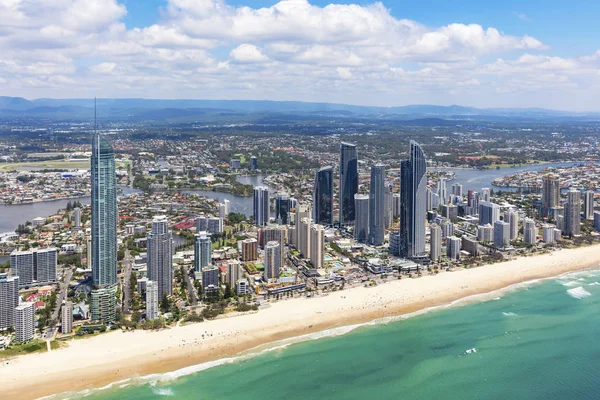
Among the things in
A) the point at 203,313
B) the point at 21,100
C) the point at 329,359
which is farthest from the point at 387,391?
the point at 21,100

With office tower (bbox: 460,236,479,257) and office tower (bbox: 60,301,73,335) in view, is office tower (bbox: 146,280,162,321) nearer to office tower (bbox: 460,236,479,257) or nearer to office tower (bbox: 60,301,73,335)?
office tower (bbox: 60,301,73,335)

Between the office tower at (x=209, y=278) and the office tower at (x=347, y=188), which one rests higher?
the office tower at (x=347, y=188)

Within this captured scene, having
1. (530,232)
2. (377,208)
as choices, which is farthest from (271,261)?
(530,232)

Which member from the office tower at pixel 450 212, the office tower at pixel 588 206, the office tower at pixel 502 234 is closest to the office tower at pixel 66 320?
the office tower at pixel 502 234

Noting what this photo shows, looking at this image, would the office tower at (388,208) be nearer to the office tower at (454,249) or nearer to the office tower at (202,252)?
the office tower at (454,249)

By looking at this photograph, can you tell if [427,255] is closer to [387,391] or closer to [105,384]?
[387,391]

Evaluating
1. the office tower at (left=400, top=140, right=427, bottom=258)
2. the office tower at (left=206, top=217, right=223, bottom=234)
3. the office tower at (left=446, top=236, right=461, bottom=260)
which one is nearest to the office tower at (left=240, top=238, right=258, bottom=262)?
the office tower at (left=206, top=217, right=223, bottom=234)
